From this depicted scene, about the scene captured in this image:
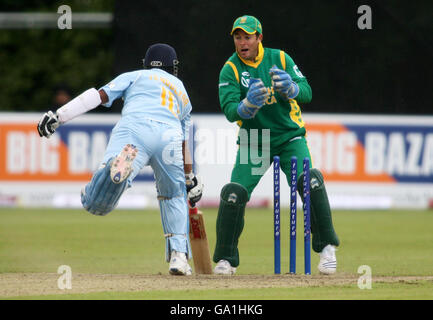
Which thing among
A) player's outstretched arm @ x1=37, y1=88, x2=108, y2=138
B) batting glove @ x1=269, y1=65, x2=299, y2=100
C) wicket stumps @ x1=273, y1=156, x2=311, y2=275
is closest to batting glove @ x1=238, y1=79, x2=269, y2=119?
batting glove @ x1=269, y1=65, x2=299, y2=100

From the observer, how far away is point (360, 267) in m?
8.33

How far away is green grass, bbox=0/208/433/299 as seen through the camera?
6.48 m

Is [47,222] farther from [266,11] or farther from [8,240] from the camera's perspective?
[266,11]

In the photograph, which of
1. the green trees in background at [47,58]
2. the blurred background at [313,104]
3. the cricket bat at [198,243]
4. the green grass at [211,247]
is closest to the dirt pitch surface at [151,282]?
the green grass at [211,247]

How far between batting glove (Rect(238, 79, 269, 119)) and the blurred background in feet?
19.3

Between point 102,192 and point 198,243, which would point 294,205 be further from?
point 102,192

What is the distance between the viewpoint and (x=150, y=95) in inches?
286

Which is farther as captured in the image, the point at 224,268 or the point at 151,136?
the point at 224,268

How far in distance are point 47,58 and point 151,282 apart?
652 inches

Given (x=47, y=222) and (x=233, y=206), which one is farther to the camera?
(x=47, y=222)

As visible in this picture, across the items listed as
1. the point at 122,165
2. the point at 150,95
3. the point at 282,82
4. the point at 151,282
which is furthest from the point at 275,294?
the point at 150,95

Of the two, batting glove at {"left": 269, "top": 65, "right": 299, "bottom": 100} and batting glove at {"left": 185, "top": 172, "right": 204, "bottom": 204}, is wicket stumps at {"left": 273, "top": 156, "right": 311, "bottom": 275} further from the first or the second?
batting glove at {"left": 185, "top": 172, "right": 204, "bottom": 204}
